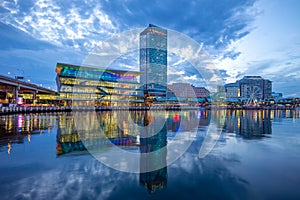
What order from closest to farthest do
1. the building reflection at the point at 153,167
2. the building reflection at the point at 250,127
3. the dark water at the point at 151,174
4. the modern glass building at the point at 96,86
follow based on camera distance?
the dark water at the point at 151,174, the building reflection at the point at 153,167, the building reflection at the point at 250,127, the modern glass building at the point at 96,86

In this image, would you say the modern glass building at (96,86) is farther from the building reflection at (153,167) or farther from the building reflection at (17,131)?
the building reflection at (153,167)

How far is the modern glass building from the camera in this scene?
98688 millimetres

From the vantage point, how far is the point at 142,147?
1195 centimetres

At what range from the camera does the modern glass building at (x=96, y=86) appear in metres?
98.7

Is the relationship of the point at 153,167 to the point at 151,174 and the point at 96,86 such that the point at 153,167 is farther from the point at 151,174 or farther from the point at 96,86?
the point at 96,86

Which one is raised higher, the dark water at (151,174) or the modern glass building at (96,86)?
the modern glass building at (96,86)

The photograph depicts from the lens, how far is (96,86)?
10731 centimetres

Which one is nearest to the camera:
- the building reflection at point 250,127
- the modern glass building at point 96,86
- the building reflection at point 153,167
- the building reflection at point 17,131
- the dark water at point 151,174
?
the dark water at point 151,174

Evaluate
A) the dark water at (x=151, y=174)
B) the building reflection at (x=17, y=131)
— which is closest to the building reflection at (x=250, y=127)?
the dark water at (x=151, y=174)

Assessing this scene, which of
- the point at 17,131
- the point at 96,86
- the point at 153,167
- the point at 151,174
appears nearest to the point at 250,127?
the point at 153,167

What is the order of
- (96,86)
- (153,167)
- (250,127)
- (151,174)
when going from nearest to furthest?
(151,174)
(153,167)
(250,127)
(96,86)

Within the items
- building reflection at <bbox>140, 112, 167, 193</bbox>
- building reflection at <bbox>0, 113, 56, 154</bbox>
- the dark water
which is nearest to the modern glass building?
building reflection at <bbox>0, 113, 56, 154</bbox>

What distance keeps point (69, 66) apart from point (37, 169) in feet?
331

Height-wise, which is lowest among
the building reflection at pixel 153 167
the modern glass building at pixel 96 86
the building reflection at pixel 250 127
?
the building reflection at pixel 250 127
